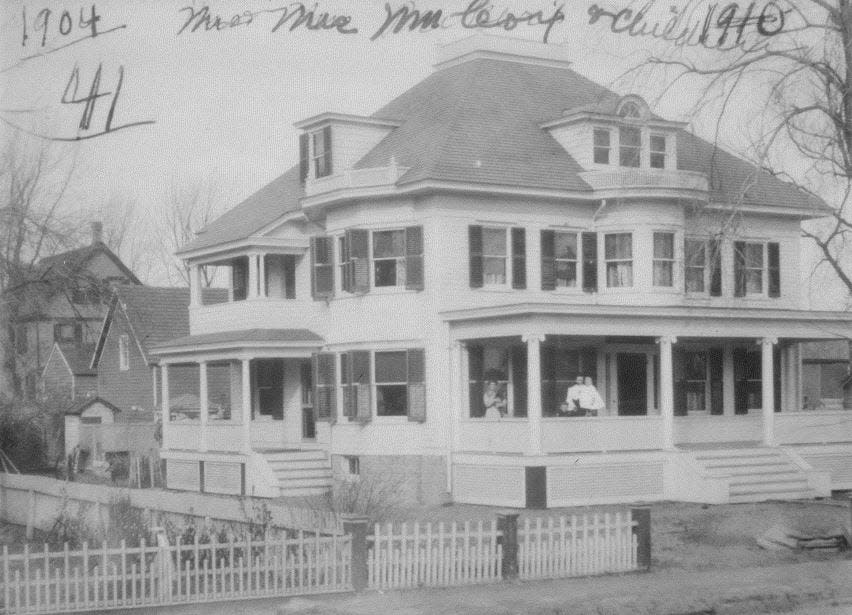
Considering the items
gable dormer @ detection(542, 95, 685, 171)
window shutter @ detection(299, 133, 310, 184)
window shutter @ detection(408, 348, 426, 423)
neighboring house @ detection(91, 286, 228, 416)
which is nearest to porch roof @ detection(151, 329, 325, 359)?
window shutter @ detection(408, 348, 426, 423)

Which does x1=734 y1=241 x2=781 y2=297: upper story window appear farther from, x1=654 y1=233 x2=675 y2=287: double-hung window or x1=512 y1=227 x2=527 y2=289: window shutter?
x1=512 y1=227 x2=527 y2=289: window shutter

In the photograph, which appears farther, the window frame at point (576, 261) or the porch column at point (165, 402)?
the porch column at point (165, 402)

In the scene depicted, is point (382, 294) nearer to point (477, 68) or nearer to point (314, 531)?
point (477, 68)

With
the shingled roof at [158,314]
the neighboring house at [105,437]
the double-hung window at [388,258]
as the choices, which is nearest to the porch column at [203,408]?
the neighboring house at [105,437]

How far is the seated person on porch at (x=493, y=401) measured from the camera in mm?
28578

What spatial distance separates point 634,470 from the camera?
27.1 meters

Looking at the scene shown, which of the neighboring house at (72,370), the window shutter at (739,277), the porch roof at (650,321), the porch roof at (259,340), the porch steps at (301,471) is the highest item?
the window shutter at (739,277)

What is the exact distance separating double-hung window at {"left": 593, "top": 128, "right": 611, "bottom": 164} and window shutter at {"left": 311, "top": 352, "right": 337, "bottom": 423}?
7520 millimetres

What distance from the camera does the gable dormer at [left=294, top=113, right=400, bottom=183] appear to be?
3155 cm

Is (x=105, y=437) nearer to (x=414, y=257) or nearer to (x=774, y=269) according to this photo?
(x=414, y=257)

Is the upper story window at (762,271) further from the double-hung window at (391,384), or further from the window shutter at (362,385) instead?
the window shutter at (362,385)

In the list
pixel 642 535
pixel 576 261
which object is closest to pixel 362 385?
pixel 576 261

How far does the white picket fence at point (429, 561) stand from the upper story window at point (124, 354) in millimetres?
34947

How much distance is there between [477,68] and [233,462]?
36.4 feet
